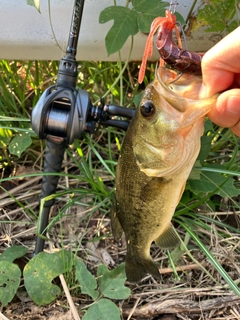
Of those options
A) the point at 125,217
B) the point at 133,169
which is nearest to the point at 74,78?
the point at 133,169

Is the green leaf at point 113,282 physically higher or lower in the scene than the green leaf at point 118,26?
lower

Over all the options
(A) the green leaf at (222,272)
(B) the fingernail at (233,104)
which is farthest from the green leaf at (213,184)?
(B) the fingernail at (233,104)

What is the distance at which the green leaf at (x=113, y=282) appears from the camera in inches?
64.7

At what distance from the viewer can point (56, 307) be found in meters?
1.75

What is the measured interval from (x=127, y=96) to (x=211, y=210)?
85cm

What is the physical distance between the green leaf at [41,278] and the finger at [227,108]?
1.03 metres

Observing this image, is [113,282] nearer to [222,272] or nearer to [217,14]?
[222,272]

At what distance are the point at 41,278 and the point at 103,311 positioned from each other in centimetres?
32

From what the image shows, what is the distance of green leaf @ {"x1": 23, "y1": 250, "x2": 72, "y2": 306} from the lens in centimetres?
171

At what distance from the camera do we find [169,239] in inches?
60.0

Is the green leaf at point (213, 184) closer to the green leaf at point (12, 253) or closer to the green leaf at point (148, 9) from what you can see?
the green leaf at point (148, 9)

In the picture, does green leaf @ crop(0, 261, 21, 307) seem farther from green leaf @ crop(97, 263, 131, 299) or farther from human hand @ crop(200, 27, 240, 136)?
human hand @ crop(200, 27, 240, 136)

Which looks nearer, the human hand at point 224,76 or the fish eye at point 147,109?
the human hand at point 224,76

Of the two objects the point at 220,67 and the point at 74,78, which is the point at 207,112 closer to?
the point at 220,67
